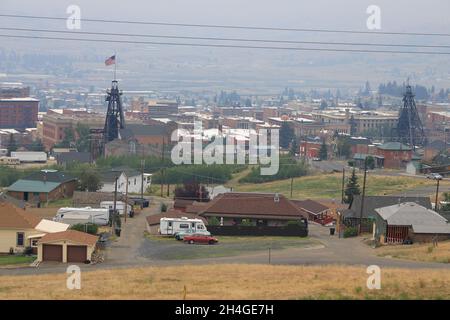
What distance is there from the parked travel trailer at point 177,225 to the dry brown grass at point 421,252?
5681 millimetres

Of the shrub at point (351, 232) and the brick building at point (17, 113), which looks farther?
the brick building at point (17, 113)

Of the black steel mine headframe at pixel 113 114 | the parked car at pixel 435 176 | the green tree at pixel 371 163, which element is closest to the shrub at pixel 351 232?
the parked car at pixel 435 176

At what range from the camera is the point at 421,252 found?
2355 cm

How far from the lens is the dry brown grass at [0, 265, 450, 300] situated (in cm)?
1534

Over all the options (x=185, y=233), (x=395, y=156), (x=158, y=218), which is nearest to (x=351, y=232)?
(x=185, y=233)

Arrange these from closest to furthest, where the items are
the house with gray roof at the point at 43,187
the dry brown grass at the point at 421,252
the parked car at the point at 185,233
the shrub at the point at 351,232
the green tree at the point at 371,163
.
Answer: the dry brown grass at the point at 421,252, the parked car at the point at 185,233, the shrub at the point at 351,232, the house with gray roof at the point at 43,187, the green tree at the point at 371,163

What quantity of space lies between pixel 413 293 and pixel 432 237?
1117cm

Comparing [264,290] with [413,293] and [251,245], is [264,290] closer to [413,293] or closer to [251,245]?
[413,293]

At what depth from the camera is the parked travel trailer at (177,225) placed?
95.5 ft

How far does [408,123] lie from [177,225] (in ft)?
175

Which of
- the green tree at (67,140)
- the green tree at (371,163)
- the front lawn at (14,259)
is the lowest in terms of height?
the green tree at (67,140)

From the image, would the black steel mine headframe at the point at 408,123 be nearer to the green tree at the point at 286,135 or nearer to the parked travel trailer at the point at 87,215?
the green tree at the point at 286,135

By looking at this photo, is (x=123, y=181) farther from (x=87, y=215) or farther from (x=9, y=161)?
(x=9, y=161)

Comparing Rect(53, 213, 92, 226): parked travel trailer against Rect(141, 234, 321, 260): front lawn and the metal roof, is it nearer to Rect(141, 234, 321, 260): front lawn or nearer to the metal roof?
Rect(141, 234, 321, 260): front lawn
